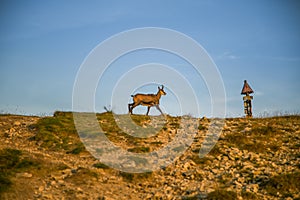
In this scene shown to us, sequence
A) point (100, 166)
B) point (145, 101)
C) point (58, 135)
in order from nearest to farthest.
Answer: point (100, 166) → point (58, 135) → point (145, 101)

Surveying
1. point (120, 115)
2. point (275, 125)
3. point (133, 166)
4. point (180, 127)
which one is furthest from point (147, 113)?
Answer: point (133, 166)

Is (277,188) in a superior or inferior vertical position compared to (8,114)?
inferior

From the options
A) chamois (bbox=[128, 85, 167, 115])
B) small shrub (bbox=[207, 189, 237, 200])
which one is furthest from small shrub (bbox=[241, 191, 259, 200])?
chamois (bbox=[128, 85, 167, 115])

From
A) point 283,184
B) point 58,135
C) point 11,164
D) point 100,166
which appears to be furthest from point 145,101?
point 283,184

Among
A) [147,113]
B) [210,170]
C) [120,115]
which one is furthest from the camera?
[147,113]

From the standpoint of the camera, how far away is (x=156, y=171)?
1431cm

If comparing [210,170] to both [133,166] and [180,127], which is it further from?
[180,127]

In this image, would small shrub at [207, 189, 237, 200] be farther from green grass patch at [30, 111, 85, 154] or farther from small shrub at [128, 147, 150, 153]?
green grass patch at [30, 111, 85, 154]

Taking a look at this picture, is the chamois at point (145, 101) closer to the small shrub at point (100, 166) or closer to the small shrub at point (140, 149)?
the small shrub at point (140, 149)

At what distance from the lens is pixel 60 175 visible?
13539mm

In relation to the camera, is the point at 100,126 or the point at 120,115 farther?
the point at 120,115

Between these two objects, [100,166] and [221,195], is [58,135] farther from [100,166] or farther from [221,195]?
[221,195]

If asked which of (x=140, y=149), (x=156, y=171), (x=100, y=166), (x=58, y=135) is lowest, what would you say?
(x=156, y=171)

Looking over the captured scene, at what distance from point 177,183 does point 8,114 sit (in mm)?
14878
